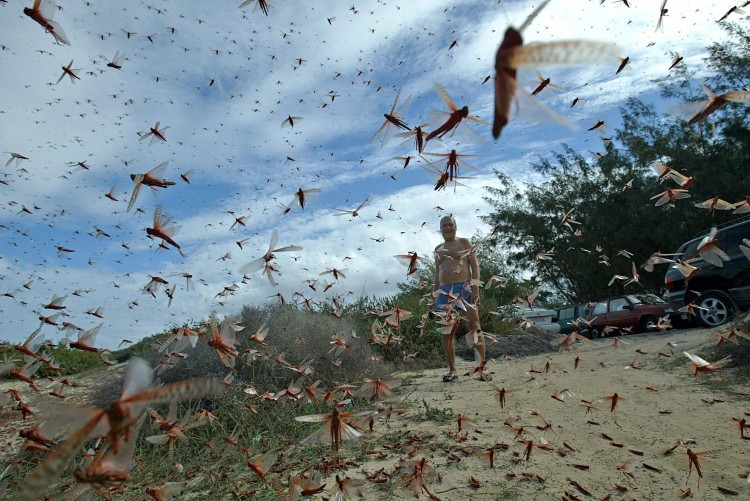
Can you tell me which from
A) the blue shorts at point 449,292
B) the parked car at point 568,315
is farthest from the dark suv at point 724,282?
the parked car at point 568,315

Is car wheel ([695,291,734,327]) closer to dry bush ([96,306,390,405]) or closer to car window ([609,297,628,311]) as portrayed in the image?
car window ([609,297,628,311])

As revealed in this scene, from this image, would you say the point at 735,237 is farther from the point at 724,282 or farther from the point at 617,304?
the point at 617,304

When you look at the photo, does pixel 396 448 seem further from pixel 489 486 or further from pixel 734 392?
pixel 734 392

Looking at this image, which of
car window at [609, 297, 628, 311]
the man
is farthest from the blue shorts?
car window at [609, 297, 628, 311]

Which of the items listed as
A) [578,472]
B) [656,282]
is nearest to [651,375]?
[578,472]

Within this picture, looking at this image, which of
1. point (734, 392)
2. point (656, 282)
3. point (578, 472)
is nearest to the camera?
point (578, 472)

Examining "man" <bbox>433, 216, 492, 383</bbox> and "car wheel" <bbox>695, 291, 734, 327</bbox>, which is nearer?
"man" <bbox>433, 216, 492, 383</bbox>
